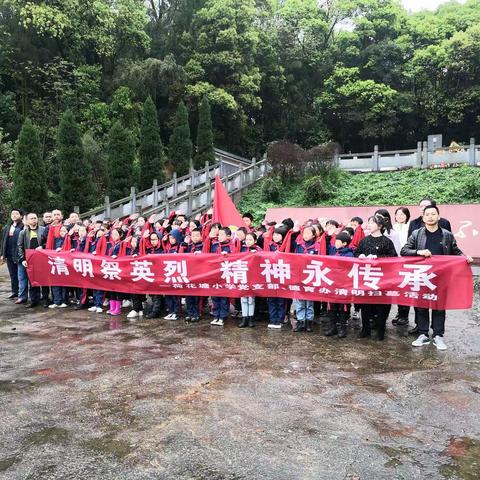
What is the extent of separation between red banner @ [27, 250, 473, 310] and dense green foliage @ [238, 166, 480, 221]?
11.5m

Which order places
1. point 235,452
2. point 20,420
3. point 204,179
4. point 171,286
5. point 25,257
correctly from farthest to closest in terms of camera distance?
1. point 204,179
2. point 25,257
3. point 171,286
4. point 20,420
5. point 235,452

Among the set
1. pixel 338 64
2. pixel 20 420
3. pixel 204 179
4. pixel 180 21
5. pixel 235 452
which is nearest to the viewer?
pixel 235 452

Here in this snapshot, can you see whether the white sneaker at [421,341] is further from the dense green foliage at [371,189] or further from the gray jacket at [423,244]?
the dense green foliage at [371,189]

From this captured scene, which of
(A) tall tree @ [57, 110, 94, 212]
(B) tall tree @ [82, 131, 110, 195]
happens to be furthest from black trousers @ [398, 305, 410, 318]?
(B) tall tree @ [82, 131, 110, 195]

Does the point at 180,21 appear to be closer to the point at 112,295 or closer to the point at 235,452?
the point at 112,295

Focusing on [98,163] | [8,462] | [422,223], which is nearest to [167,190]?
[98,163]

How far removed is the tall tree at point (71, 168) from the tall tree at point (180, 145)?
663 cm

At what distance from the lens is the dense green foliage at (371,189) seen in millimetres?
18031

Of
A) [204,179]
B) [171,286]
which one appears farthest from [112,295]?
[204,179]

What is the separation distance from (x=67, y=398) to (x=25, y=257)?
16.9 feet

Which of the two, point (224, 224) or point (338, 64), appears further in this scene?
point (338, 64)

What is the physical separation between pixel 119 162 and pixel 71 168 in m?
2.48

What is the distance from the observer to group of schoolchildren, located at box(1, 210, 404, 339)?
251 inches

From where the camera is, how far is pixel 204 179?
75.9 ft
